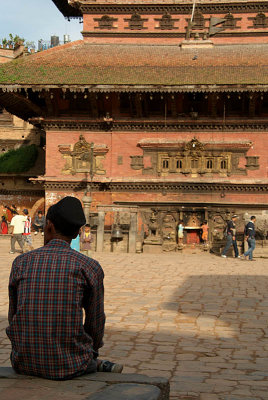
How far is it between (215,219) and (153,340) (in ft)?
55.8

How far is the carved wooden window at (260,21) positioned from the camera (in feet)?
91.9

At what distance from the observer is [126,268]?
1520 centimetres

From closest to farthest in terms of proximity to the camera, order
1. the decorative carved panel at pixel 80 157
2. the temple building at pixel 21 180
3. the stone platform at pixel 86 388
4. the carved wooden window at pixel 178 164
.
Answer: the stone platform at pixel 86 388, the carved wooden window at pixel 178 164, the decorative carved panel at pixel 80 157, the temple building at pixel 21 180

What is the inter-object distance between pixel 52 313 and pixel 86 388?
54 centimetres

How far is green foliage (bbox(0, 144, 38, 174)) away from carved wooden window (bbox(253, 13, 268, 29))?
14.3 meters

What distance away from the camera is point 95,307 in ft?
12.3

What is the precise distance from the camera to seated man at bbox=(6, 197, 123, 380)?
3.50 m

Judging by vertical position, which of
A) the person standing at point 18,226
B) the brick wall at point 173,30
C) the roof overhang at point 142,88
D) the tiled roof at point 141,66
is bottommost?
the person standing at point 18,226

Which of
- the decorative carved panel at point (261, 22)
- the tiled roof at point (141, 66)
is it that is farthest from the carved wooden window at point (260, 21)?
the tiled roof at point (141, 66)

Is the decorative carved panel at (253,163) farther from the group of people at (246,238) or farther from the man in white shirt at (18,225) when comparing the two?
the man in white shirt at (18,225)

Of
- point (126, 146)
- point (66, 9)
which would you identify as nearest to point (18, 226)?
point (126, 146)

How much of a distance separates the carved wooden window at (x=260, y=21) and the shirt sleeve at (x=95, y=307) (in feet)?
88.8

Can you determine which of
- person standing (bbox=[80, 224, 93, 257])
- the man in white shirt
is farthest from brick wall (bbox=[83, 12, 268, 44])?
person standing (bbox=[80, 224, 93, 257])

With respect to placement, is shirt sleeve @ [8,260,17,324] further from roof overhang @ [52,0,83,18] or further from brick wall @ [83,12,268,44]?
roof overhang @ [52,0,83,18]
